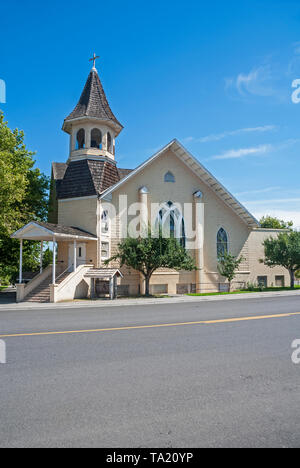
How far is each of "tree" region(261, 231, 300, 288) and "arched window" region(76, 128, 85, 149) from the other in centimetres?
1668

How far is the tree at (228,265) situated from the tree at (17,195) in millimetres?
14168

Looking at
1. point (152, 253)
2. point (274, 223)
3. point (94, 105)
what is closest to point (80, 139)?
point (94, 105)

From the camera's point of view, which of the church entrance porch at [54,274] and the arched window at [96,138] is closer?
the church entrance porch at [54,274]

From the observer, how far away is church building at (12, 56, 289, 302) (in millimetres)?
22375

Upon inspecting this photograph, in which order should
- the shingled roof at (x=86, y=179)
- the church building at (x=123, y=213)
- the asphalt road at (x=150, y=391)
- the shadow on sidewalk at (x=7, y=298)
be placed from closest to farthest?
the asphalt road at (x=150, y=391), the shadow on sidewalk at (x=7, y=298), the church building at (x=123, y=213), the shingled roof at (x=86, y=179)

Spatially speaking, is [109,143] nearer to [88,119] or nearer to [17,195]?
[88,119]

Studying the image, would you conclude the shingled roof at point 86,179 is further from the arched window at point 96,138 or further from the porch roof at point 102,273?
the porch roof at point 102,273

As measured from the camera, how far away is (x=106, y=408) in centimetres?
405

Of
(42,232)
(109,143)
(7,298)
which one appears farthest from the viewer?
(109,143)

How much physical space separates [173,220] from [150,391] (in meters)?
21.8

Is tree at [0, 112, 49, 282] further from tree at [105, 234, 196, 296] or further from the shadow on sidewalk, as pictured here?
tree at [105, 234, 196, 296]

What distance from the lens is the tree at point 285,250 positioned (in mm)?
26891

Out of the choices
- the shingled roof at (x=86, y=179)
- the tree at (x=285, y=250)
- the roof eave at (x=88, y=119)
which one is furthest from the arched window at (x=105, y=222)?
the tree at (x=285, y=250)

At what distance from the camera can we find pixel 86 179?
23.9m
